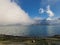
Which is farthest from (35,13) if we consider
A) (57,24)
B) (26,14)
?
(57,24)

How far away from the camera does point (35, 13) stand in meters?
3.55

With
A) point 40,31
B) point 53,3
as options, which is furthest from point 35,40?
point 53,3

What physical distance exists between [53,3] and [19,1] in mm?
590

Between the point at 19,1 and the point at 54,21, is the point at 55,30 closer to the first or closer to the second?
the point at 54,21

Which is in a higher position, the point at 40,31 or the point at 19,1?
the point at 19,1

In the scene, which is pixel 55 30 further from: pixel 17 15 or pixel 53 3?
pixel 17 15

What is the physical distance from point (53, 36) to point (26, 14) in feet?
1.98

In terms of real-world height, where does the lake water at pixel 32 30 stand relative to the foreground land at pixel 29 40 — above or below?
above

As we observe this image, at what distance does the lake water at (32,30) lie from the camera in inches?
139

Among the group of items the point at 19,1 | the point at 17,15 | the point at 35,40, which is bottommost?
the point at 35,40

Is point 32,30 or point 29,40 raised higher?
point 32,30

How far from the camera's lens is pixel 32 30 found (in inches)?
138

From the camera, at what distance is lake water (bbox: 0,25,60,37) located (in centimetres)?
352

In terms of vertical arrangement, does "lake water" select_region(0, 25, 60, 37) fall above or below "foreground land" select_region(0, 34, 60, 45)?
above
